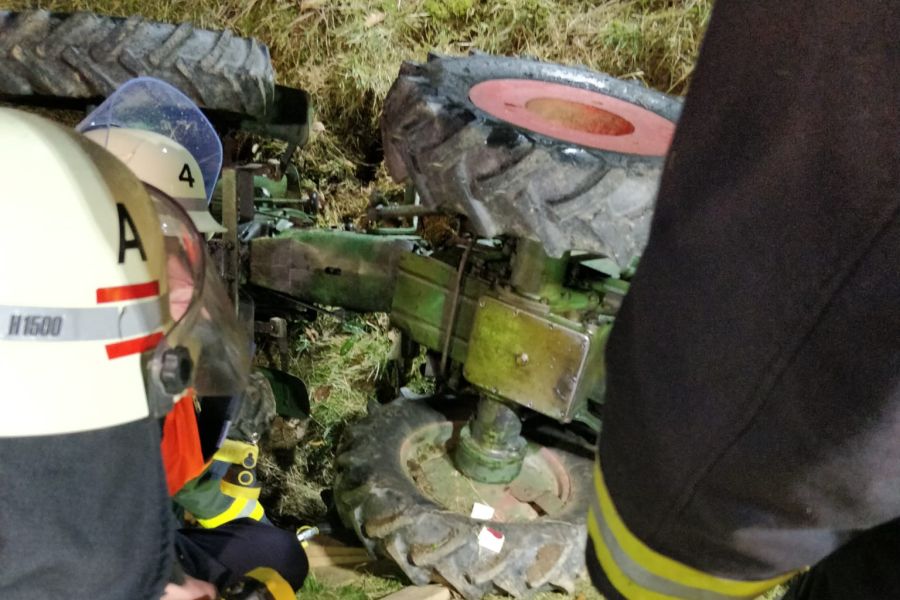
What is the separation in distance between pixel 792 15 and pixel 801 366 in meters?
0.36

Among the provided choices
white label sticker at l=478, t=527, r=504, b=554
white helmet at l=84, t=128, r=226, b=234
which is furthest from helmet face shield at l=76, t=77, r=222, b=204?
white label sticker at l=478, t=527, r=504, b=554

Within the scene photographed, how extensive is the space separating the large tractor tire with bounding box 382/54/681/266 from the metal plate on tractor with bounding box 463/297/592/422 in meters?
0.45

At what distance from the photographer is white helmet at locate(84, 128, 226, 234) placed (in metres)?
2.15

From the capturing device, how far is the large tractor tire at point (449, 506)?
2375mm

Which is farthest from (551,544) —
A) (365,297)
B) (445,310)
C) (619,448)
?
(619,448)

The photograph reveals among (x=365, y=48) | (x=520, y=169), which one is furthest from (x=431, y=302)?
(x=365, y=48)

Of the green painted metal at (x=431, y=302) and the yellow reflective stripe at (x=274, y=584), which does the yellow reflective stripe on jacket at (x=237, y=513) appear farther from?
the green painted metal at (x=431, y=302)

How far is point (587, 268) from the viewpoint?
2.39 metres

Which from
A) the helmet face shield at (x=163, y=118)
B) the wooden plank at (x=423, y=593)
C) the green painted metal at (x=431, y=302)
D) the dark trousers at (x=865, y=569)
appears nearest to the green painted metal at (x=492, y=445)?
the green painted metal at (x=431, y=302)

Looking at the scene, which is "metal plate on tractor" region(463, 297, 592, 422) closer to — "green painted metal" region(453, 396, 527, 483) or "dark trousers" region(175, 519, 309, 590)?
"green painted metal" region(453, 396, 527, 483)

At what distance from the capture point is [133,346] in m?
1.38

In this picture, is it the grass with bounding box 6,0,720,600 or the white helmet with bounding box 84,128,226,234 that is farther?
the grass with bounding box 6,0,720,600

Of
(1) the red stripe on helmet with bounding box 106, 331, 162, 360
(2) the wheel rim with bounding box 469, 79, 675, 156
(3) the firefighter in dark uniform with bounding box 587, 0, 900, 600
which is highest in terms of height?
(3) the firefighter in dark uniform with bounding box 587, 0, 900, 600

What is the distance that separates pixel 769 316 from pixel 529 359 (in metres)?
1.46
